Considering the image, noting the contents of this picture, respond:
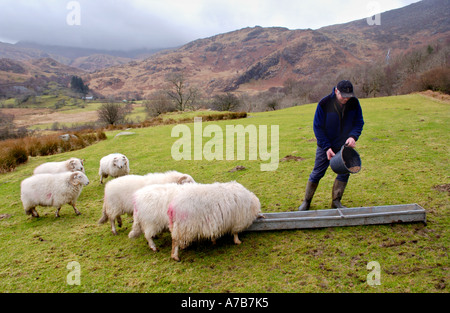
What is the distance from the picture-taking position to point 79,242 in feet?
16.2

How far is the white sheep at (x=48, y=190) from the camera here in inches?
243

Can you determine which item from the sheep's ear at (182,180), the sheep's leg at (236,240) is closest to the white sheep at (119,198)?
the sheep's ear at (182,180)

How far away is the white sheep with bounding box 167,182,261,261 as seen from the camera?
402 cm

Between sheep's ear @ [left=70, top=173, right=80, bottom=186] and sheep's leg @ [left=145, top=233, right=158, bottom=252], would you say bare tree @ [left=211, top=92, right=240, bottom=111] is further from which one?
sheep's leg @ [left=145, top=233, right=158, bottom=252]

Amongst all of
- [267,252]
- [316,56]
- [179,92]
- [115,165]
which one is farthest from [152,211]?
[316,56]

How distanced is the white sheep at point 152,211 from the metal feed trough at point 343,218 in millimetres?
1598

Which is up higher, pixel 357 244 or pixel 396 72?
pixel 396 72

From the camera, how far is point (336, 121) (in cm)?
482

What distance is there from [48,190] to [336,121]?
23.2 ft

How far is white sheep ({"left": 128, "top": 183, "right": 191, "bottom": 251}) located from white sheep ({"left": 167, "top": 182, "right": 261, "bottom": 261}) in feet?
0.83
